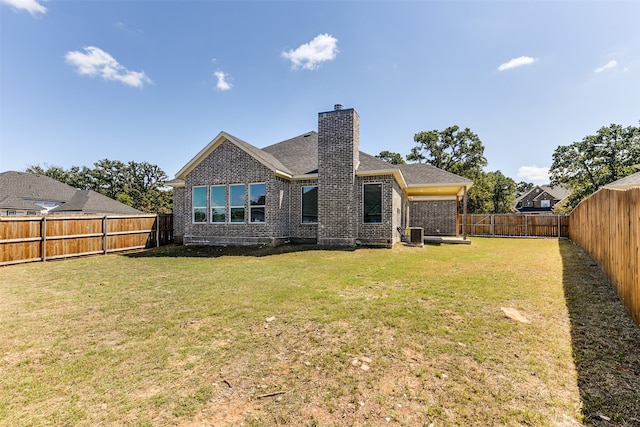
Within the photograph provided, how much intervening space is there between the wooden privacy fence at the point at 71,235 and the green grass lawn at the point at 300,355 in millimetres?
4778

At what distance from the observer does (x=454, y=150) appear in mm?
35281

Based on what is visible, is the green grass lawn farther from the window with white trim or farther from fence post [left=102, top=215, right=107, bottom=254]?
the window with white trim

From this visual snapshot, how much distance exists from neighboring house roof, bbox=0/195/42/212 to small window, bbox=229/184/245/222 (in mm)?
27105

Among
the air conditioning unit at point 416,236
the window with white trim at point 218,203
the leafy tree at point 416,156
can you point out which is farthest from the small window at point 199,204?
the leafy tree at point 416,156

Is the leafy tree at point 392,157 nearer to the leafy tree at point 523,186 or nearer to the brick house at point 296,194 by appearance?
the brick house at point 296,194

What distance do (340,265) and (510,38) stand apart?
1087 centimetres

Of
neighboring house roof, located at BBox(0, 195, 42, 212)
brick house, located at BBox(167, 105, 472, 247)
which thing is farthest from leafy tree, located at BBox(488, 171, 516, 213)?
neighboring house roof, located at BBox(0, 195, 42, 212)

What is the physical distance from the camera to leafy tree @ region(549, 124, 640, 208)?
88.2ft

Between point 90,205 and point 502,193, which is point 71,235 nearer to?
point 90,205

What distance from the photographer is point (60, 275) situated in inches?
297

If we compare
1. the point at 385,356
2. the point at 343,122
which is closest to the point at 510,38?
the point at 343,122

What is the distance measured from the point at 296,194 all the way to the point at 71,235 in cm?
901

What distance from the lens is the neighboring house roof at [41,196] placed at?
2697 centimetres

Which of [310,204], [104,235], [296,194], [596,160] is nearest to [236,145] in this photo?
[296,194]
